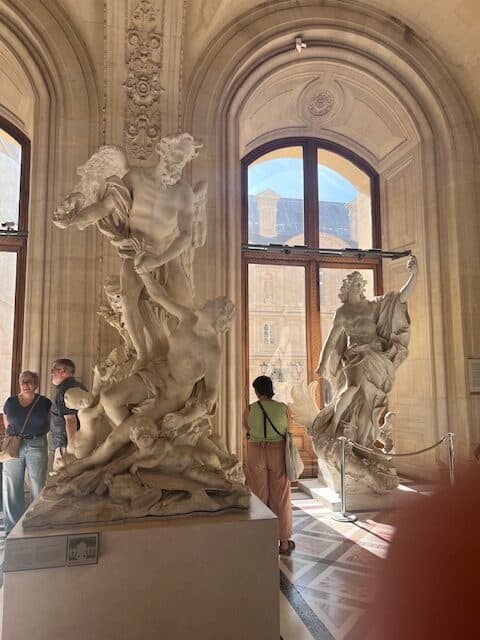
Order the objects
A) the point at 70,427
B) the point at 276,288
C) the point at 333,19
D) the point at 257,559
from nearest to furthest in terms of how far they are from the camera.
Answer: the point at 257,559 → the point at 70,427 → the point at 333,19 → the point at 276,288

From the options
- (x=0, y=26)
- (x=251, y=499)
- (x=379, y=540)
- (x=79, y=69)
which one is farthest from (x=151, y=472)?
(x=0, y=26)

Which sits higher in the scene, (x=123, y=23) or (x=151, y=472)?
(x=123, y=23)

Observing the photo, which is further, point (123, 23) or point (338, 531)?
point (123, 23)

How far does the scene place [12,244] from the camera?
24.1 ft

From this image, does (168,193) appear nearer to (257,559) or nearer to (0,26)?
(257,559)

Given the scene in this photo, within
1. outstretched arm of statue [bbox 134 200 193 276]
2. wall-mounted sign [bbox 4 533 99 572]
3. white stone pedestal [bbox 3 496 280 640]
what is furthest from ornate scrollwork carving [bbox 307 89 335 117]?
wall-mounted sign [bbox 4 533 99 572]

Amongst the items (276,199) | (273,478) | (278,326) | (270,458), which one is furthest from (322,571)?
(276,199)

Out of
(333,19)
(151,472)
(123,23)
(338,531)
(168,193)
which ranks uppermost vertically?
(333,19)

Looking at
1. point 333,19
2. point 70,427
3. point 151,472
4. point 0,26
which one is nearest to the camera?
point 151,472

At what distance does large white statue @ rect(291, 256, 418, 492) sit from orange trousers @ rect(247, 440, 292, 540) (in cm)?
173

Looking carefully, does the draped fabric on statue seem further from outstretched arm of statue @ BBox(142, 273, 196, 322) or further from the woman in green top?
outstretched arm of statue @ BBox(142, 273, 196, 322)

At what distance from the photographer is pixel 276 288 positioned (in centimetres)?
854

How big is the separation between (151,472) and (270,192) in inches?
264

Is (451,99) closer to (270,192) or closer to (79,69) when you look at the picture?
(270,192)
